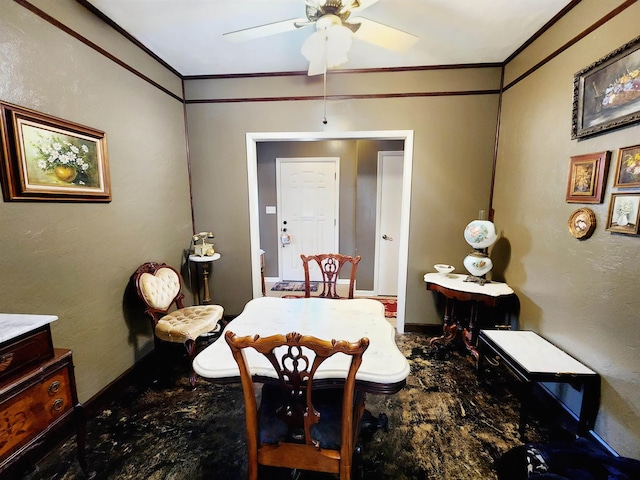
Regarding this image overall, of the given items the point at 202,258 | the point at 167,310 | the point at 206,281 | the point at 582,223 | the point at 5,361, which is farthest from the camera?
the point at 206,281

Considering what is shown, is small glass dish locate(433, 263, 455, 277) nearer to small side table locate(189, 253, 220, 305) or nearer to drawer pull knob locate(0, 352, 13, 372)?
small side table locate(189, 253, 220, 305)

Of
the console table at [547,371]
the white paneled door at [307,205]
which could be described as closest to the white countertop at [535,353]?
the console table at [547,371]

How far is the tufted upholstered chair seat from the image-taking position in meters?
1.97

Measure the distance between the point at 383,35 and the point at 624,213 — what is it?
1584 millimetres

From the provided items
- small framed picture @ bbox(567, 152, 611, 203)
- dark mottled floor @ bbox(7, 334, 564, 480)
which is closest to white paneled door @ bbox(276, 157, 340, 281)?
dark mottled floor @ bbox(7, 334, 564, 480)

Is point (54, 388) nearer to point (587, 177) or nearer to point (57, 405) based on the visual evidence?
point (57, 405)

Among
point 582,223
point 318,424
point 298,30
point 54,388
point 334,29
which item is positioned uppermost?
point 298,30

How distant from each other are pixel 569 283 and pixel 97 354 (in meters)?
3.12

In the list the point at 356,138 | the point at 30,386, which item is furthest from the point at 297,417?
the point at 356,138

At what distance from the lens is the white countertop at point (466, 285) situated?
2.17 metres

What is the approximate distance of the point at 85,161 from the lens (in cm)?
170

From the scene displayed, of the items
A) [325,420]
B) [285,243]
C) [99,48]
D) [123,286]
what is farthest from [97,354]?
[285,243]

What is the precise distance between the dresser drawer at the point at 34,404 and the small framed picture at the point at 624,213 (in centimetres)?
273

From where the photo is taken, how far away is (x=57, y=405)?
3.84 feet
